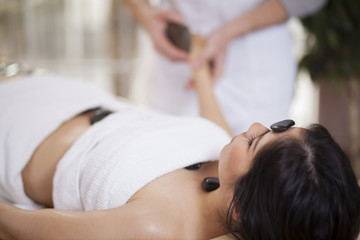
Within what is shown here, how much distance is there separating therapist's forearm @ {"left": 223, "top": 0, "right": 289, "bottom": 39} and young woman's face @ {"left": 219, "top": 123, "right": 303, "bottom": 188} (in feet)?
2.18

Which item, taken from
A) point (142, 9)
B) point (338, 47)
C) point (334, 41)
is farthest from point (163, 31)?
point (338, 47)

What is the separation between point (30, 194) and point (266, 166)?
25.2 inches

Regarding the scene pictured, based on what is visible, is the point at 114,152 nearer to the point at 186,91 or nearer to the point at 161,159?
the point at 161,159

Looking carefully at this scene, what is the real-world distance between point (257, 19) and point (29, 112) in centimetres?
83

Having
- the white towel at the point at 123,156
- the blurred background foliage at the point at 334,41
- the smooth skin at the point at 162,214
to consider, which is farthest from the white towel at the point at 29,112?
the blurred background foliage at the point at 334,41

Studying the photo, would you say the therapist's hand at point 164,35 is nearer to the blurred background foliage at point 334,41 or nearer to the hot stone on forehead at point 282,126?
the hot stone on forehead at point 282,126

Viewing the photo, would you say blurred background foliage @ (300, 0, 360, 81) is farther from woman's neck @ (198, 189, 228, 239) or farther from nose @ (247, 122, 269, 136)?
woman's neck @ (198, 189, 228, 239)

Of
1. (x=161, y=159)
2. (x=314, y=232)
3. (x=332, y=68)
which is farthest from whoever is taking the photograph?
(x=332, y=68)

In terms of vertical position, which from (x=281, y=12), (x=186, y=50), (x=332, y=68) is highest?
(x=281, y=12)

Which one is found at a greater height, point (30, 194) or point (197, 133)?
point (197, 133)

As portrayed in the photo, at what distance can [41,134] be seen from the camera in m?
1.06

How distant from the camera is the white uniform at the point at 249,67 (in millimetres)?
1430

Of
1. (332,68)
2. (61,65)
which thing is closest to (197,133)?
(332,68)

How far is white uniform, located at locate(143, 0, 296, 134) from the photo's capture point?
143 cm
